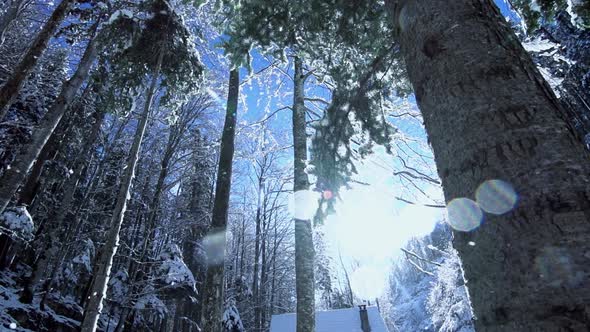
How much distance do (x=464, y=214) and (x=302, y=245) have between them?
623cm

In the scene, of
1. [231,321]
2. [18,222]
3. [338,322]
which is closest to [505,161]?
[18,222]

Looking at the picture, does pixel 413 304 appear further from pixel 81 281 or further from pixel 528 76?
pixel 528 76

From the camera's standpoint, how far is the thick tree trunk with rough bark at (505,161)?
2.11 ft

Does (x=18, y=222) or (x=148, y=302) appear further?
(x=148, y=302)

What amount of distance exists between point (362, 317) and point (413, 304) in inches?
1645

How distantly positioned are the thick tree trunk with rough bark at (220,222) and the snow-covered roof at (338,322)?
995 cm

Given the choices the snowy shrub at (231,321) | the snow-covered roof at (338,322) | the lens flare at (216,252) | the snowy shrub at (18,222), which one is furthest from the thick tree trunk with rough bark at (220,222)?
the snow-covered roof at (338,322)

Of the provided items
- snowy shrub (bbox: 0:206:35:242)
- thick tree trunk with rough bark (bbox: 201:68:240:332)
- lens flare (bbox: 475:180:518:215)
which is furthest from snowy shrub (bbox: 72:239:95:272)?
lens flare (bbox: 475:180:518:215)

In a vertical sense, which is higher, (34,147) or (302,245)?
(34,147)

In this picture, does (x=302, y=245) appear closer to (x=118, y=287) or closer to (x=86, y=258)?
(x=118, y=287)

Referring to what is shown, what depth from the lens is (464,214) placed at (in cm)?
86

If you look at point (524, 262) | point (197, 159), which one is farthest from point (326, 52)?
point (197, 159)

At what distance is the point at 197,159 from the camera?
13.3 metres

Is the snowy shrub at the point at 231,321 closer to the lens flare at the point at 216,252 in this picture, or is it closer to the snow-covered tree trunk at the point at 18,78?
the lens flare at the point at 216,252
